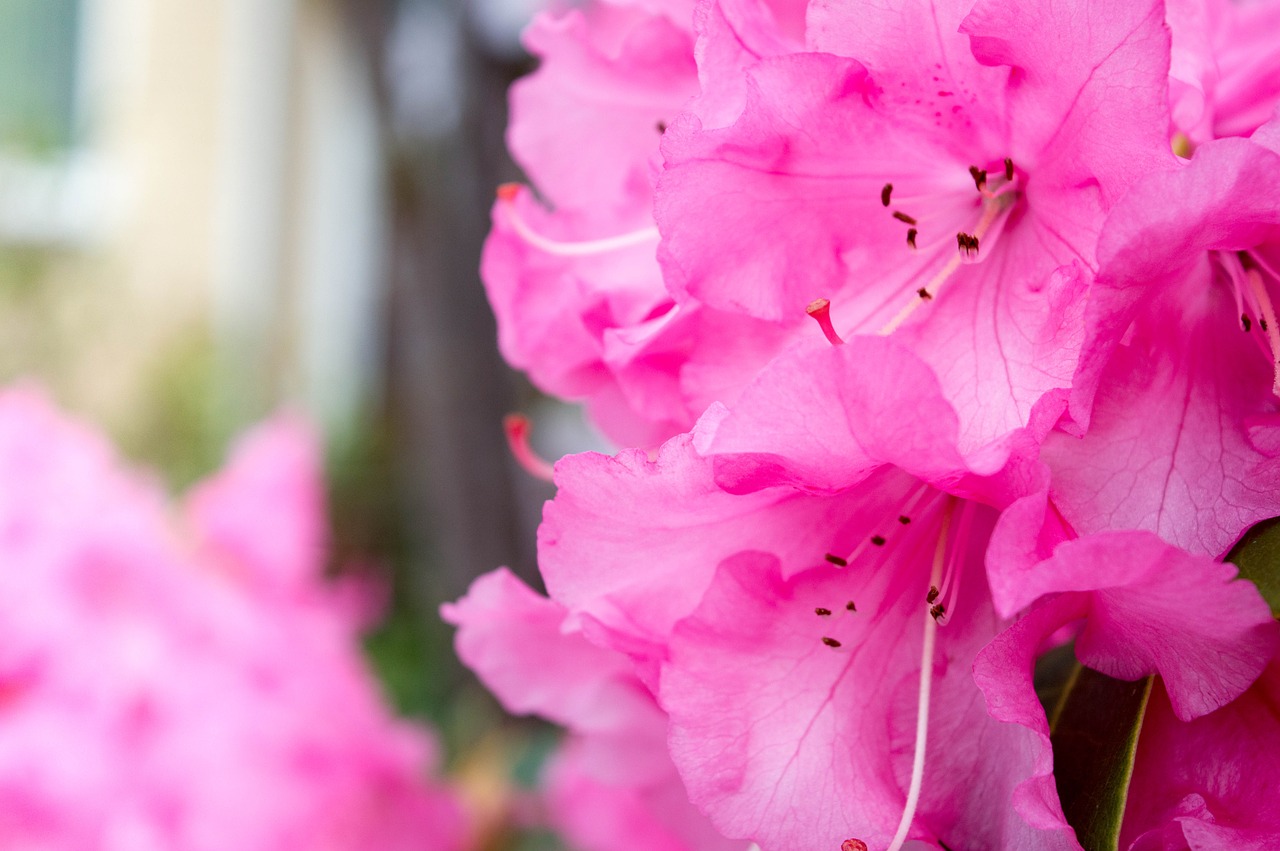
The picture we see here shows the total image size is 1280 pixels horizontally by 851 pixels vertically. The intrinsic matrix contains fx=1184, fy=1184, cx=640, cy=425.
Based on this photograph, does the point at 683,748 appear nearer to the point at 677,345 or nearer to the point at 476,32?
the point at 677,345

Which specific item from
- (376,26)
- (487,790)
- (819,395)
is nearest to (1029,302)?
(819,395)

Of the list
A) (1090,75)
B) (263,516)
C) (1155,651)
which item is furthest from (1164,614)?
(263,516)

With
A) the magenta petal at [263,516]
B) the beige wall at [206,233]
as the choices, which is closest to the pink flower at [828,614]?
the magenta petal at [263,516]

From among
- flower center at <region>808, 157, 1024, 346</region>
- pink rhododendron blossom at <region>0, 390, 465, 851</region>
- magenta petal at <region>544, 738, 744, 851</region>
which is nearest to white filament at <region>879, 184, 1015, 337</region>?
flower center at <region>808, 157, 1024, 346</region>

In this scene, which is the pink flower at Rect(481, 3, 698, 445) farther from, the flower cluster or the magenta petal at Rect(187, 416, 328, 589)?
the magenta petal at Rect(187, 416, 328, 589)

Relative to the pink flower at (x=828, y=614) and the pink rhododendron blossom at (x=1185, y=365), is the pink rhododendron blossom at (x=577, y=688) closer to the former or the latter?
the pink flower at (x=828, y=614)

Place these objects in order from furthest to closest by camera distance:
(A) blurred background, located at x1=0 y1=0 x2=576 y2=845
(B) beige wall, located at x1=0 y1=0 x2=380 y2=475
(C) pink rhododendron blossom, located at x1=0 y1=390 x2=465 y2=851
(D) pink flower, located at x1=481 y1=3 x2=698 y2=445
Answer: (B) beige wall, located at x1=0 y1=0 x2=380 y2=475, (A) blurred background, located at x1=0 y1=0 x2=576 y2=845, (C) pink rhododendron blossom, located at x1=0 y1=390 x2=465 y2=851, (D) pink flower, located at x1=481 y1=3 x2=698 y2=445

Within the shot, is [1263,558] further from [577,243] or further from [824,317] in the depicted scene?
[577,243]
